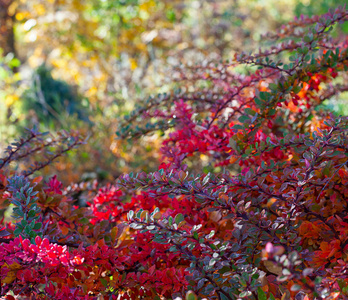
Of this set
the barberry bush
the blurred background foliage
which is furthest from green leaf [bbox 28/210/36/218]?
the blurred background foliage

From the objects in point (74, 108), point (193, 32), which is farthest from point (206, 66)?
point (193, 32)

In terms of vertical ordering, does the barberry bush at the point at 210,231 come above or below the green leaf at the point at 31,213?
→ below

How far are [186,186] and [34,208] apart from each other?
0.44 metres

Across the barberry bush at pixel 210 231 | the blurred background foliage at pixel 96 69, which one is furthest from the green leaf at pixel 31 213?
the blurred background foliage at pixel 96 69

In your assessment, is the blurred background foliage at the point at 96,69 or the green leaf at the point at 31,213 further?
the blurred background foliage at the point at 96,69

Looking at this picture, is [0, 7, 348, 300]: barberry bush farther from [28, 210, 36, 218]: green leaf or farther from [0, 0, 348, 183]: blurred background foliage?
[0, 0, 348, 183]: blurred background foliage

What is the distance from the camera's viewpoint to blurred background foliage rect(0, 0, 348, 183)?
3.29 metres

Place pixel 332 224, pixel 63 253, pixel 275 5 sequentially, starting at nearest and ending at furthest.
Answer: pixel 63 253
pixel 332 224
pixel 275 5

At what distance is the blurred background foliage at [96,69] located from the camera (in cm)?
329

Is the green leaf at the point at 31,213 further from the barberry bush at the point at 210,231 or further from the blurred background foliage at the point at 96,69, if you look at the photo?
the blurred background foliage at the point at 96,69

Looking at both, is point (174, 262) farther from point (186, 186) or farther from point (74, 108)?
point (74, 108)

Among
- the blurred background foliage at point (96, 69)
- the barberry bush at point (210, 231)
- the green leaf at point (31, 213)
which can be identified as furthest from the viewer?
the blurred background foliage at point (96, 69)

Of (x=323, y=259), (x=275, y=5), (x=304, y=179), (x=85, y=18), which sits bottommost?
(x=275, y=5)

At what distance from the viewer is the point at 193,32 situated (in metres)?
7.64
